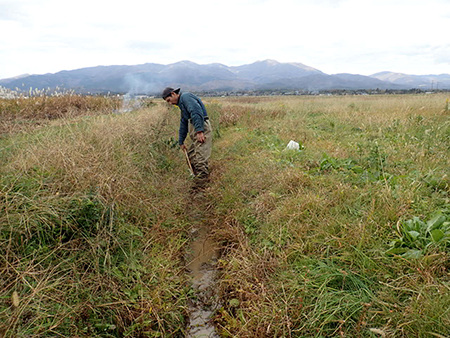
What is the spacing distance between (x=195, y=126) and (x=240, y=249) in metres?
2.80

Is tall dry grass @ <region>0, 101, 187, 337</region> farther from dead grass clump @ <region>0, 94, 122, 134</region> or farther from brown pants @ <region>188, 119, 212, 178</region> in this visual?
dead grass clump @ <region>0, 94, 122, 134</region>

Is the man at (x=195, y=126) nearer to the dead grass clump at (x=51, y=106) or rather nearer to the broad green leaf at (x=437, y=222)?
the dead grass clump at (x=51, y=106)

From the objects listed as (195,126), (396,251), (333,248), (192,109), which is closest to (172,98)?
(192,109)

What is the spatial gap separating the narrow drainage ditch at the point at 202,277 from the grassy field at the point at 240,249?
92 millimetres

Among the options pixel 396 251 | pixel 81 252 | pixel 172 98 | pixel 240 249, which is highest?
pixel 172 98

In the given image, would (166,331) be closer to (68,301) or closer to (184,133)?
(68,301)

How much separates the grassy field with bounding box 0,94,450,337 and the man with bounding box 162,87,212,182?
1506mm

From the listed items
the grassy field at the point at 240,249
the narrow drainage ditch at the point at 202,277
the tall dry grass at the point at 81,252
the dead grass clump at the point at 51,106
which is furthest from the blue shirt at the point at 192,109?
the dead grass clump at the point at 51,106

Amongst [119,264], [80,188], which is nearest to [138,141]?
[80,188]

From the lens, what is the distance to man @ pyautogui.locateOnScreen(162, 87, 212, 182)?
17.2 feet

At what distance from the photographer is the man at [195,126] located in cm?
525

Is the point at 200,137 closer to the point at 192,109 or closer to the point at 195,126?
the point at 195,126

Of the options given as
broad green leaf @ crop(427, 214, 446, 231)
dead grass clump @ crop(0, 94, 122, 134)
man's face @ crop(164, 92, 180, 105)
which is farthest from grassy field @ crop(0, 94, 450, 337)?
dead grass clump @ crop(0, 94, 122, 134)

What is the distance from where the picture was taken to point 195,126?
208 inches
